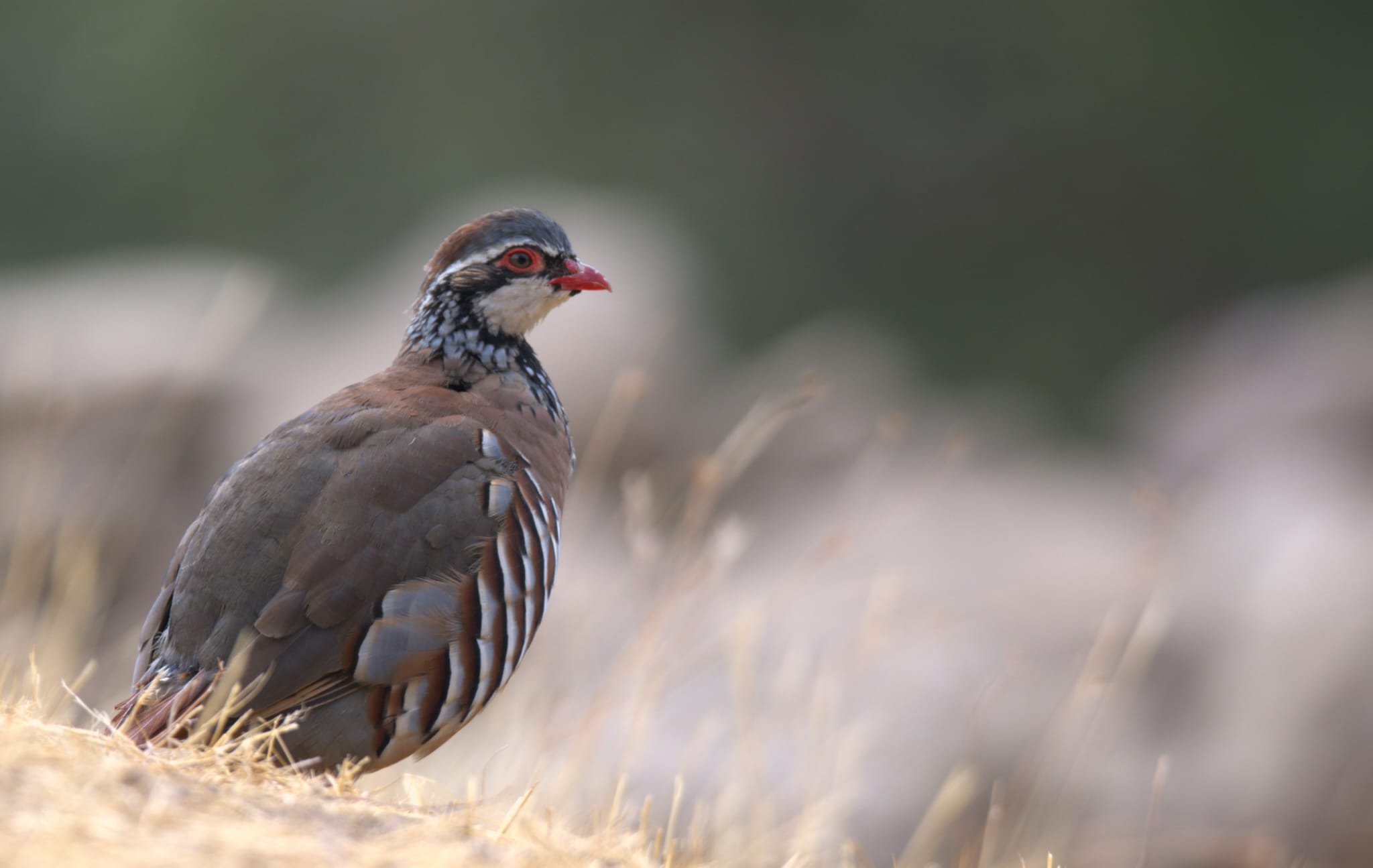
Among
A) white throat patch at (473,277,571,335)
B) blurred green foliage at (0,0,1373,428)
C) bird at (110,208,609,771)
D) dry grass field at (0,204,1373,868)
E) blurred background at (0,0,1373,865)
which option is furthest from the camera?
blurred green foliage at (0,0,1373,428)

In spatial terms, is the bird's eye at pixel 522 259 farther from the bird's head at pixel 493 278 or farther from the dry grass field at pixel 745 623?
the dry grass field at pixel 745 623

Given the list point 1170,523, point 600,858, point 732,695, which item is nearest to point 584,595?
point 732,695

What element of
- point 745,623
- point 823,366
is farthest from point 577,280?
point 823,366

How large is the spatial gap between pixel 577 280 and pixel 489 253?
255 millimetres

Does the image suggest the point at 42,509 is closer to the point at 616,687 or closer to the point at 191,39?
the point at 616,687

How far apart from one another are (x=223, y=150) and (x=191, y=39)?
1670 mm

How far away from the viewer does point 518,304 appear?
388 centimetres

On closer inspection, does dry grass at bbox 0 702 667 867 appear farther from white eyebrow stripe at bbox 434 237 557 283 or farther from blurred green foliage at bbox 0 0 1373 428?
blurred green foliage at bbox 0 0 1373 428

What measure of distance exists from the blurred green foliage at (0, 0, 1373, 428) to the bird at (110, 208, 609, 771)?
12.4 metres

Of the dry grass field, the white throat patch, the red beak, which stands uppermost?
the red beak

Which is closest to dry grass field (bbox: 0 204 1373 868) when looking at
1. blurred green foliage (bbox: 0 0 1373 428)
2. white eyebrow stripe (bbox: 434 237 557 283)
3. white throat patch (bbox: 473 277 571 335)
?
white throat patch (bbox: 473 277 571 335)

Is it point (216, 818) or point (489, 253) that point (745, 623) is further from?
point (216, 818)

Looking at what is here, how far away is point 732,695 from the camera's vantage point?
208 inches

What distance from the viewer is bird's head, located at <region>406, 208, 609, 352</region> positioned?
3.86m
